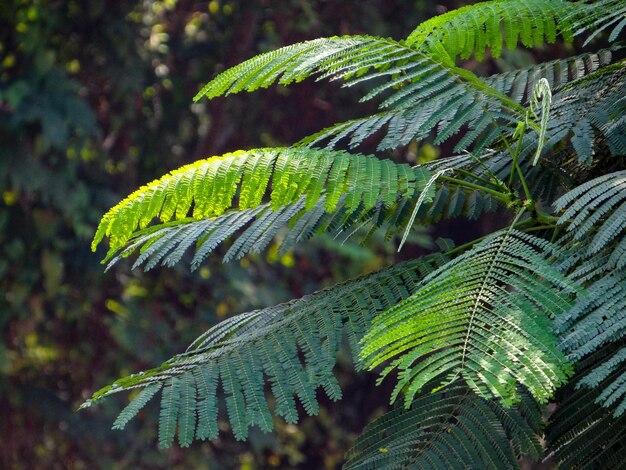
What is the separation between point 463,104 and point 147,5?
16.7 feet

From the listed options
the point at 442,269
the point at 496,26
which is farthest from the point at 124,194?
the point at 442,269

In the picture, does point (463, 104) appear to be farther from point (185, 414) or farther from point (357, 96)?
point (357, 96)

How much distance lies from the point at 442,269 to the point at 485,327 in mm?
143

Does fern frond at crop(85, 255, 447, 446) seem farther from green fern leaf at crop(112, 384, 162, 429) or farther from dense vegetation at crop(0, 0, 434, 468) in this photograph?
dense vegetation at crop(0, 0, 434, 468)

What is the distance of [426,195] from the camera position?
3.72ft

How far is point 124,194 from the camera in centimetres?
586

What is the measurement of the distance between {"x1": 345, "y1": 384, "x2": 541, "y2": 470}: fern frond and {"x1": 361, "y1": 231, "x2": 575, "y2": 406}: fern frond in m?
0.19

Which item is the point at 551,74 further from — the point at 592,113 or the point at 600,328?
the point at 600,328

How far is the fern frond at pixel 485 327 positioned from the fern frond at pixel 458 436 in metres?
0.19

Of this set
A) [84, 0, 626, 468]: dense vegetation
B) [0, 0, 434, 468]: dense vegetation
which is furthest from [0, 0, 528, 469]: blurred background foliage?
[84, 0, 626, 468]: dense vegetation

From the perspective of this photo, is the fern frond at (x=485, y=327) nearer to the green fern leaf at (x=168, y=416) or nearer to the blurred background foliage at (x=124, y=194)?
the green fern leaf at (x=168, y=416)

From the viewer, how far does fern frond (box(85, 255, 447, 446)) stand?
108cm

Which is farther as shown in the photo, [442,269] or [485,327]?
[442,269]

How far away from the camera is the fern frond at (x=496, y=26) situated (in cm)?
132
